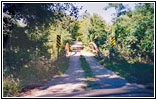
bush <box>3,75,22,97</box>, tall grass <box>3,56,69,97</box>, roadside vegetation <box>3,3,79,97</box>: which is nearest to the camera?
bush <box>3,75,22,97</box>

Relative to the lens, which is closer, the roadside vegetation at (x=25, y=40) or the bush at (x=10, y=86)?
the bush at (x=10, y=86)

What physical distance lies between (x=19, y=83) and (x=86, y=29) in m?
16.1

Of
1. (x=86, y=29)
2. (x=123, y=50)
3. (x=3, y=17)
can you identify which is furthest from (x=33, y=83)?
(x=86, y=29)

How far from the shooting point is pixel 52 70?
11.5m

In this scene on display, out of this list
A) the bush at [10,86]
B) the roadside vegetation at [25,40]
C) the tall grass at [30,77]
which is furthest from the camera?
the roadside vegetation at [25,40]

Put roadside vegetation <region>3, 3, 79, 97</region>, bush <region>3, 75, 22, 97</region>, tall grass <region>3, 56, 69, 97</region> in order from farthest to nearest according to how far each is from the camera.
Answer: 1. roadside vegetation <region>3, 3, 79, 97</region>
2. tall grass <region>3, 56, 69, 97</region>
3. bush <region>3, 75, 22, 97</region>

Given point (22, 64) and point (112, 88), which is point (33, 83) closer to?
point (22, 64)

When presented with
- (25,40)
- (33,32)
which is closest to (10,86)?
(25,40)

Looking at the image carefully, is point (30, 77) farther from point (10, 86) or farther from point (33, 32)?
point (33, 32)

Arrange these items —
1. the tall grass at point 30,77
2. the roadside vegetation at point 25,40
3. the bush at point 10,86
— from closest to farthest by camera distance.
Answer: the bush at point 10,86, the tall grass at point 30,77, the roadside vegetation at point 25,40

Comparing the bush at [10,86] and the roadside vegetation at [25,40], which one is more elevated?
the roadside vegetation at [25,40]

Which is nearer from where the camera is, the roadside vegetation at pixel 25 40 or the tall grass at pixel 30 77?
the tall grass at pixel 30 77

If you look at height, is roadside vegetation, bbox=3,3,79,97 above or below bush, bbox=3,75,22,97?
above

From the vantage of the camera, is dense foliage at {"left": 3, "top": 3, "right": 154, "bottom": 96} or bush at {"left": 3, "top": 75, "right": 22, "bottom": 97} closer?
bush at {"left": 3, "top": 75, "right": 22, "bottom": 97}
